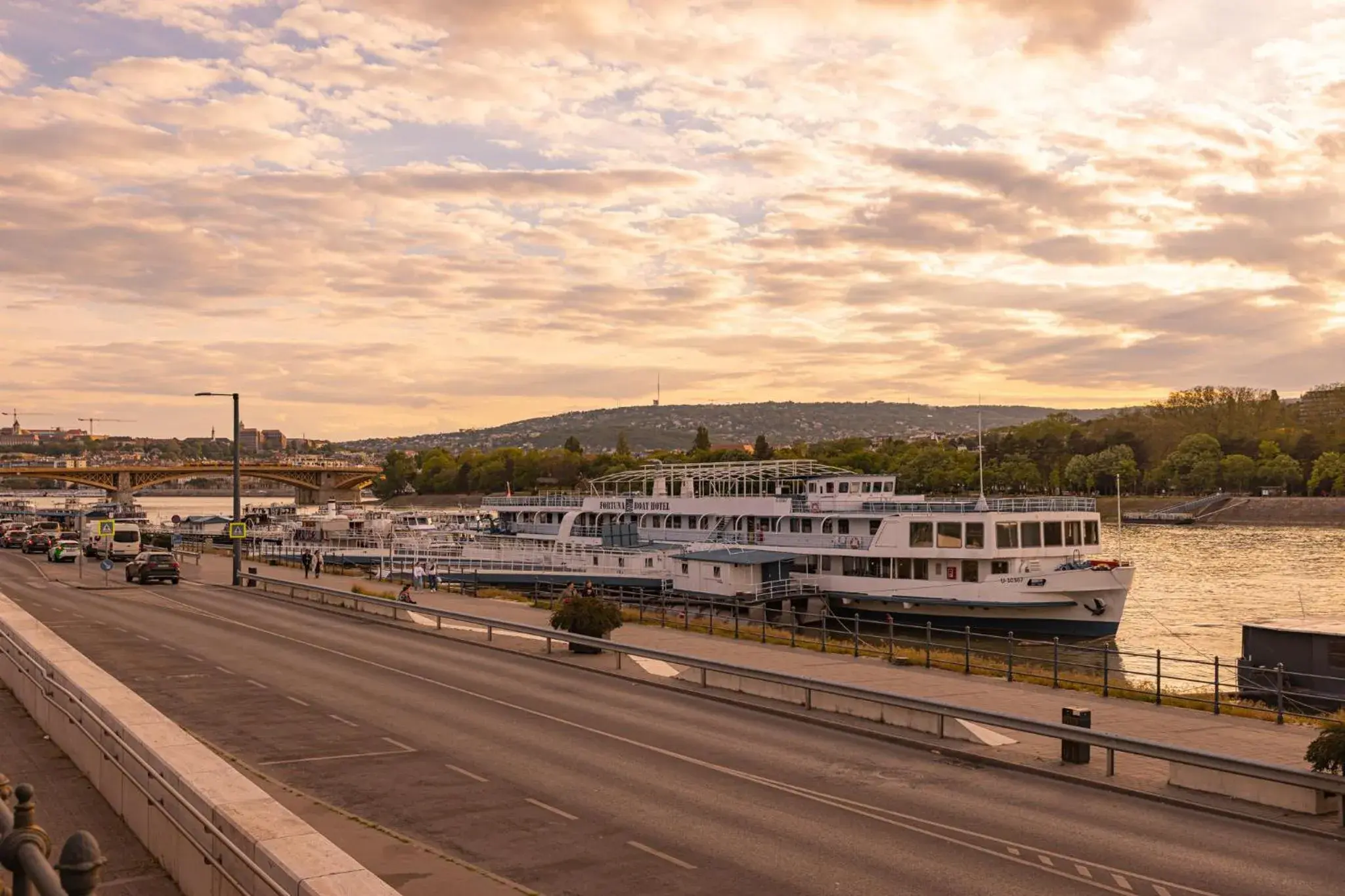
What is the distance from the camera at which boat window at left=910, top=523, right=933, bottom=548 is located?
53.4 metres

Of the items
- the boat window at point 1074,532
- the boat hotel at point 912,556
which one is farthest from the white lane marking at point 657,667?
the boat window at point 1074,532

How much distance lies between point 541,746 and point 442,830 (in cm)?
504

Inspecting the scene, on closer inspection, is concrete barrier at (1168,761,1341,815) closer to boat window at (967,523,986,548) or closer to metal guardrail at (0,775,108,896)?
metal guardrail at (0,775,108,896)

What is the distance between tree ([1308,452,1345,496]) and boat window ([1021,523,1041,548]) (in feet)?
466

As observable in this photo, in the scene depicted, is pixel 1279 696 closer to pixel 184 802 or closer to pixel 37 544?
pixel 184 802

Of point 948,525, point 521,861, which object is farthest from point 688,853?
point 948,525

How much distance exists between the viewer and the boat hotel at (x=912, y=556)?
165 feet

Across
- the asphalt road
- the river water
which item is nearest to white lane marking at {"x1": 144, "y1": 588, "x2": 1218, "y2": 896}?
the asphalt road

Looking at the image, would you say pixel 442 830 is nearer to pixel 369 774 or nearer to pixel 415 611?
pixel 369 774

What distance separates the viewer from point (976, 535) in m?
52.1

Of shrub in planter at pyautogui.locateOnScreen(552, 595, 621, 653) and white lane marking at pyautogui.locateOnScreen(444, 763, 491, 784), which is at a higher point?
Result: shrub in planter at pyautogui.locateOnScreen(552, 595, 621, 653)

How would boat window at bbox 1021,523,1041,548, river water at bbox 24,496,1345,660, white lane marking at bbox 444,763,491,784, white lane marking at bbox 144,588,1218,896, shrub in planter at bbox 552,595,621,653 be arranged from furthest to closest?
boat window at bbox 1021,523,1041,548, river water at bbox 24,496,1345,660, shrub in planter at bbox 552,595,621,653, white lane marking at bbox 444,763,491,784, white lane marking at bbox 144,588,1218,896

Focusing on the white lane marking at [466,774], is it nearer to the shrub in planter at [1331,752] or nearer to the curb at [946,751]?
the curb at [946,751]

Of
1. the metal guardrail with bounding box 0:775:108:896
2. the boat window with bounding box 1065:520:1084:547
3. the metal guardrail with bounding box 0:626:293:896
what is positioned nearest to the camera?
the metal guardrail with bounding box 0:775:108:896
